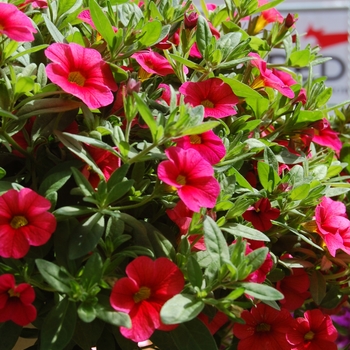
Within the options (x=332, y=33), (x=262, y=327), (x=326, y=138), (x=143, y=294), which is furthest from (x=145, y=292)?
(x=332, y=33)

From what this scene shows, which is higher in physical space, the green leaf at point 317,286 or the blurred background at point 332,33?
the green leaf at point 317,286

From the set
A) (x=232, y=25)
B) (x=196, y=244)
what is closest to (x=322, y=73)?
(x=232, y=25)

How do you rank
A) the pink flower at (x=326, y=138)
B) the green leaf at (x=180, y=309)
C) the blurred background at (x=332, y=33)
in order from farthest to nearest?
1. the blurred background at (x=332, y=33)
2. the pink flower at (x=326, y=138)
3. the green leaf at (x=180, y=309)

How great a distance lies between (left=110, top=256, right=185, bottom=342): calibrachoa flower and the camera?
0.63 metres

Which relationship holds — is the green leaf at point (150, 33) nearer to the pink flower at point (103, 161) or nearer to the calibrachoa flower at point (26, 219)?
the pink flower at point (103, 161)

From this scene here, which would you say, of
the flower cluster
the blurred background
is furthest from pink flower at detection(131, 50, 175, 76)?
the blurred background

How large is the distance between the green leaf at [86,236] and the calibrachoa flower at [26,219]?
0.03 metres

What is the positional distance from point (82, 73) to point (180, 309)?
304mm

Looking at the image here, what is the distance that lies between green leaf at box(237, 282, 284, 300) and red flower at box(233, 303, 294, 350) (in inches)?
5.7

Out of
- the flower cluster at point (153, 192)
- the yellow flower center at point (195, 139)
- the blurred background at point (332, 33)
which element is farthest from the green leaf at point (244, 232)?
the blurred background at point (332, 33)

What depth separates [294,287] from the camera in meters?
0.87

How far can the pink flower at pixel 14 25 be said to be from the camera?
27.7 inches

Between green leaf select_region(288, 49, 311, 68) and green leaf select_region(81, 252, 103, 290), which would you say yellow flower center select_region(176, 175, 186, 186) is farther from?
green leaf select_region(288, 49, 311, 68)

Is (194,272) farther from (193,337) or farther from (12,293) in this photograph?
(12,293)
